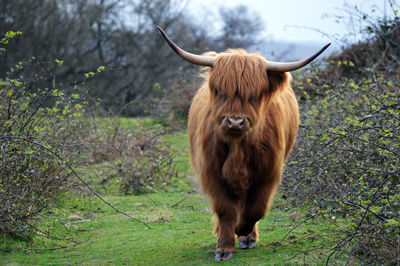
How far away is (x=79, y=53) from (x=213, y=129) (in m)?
18.6

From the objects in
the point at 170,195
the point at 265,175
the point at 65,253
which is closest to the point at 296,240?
the point at 265,175

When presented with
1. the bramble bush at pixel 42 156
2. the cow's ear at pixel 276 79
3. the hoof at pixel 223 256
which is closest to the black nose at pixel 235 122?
the cow's ear at pixel 276 79

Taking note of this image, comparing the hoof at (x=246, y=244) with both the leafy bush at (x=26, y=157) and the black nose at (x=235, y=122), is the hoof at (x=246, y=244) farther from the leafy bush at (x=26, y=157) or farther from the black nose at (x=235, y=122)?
the leafy bush at (x=26, y=157)

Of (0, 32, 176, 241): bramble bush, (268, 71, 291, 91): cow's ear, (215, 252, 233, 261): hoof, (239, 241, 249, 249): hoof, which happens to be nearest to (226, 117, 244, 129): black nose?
(268, 71, 291, 91): cow's ear

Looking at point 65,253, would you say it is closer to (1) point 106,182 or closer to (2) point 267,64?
(2) point 267,64

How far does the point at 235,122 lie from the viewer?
4.53 m

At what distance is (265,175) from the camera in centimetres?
515

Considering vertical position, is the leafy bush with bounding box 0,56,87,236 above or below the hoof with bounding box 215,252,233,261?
above

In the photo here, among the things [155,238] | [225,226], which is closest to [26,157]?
[155,238]

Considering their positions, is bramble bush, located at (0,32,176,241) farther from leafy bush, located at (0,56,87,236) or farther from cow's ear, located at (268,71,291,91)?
cow's ear, located at (268,71,291,91)

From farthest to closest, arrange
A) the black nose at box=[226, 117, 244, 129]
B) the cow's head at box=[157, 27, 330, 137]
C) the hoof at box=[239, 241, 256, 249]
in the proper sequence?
the hoof at box=[239, 241, 256, 249] → the cow's head at box=[157, 27, 330, 137] → the black nose at box=[226, 117, 244, 129]

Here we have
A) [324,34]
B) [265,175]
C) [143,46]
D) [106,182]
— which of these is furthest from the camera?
[143,46]

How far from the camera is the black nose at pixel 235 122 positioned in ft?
14.9

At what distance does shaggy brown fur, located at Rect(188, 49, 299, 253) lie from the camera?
15.6 ft
